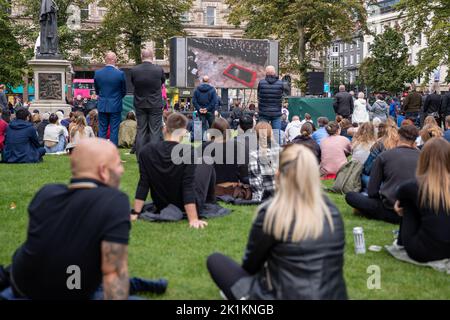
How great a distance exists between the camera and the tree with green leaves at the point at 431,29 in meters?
34.7

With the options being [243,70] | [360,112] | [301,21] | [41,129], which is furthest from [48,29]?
[301,21]

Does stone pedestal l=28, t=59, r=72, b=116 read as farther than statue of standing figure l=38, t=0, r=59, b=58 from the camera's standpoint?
No

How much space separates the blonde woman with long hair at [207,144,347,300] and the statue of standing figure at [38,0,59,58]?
20753 millimetres

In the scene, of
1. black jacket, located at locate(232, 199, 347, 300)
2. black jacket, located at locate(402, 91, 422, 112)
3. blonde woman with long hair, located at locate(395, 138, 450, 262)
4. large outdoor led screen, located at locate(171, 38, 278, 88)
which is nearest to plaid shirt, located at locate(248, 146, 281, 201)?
blonde woman with long hair, located at locate(395, 138, 450, 262)

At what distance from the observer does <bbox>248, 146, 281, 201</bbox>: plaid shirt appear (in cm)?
919

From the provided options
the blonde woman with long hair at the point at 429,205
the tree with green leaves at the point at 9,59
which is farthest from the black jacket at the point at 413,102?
the tree with green leaves at the point at 9,59

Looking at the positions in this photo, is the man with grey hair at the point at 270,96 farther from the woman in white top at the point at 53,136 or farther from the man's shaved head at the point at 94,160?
Result: the man's shaved head at the point at 94,160

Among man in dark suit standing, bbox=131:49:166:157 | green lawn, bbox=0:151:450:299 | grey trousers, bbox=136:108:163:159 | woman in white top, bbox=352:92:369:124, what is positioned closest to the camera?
green lawn, bbox=0:151:450:299

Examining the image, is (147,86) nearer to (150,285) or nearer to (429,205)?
(429,205)

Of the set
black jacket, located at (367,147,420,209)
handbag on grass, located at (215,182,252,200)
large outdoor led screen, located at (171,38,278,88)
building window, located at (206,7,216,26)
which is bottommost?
handbag on grass, located at (215,182,252,200)

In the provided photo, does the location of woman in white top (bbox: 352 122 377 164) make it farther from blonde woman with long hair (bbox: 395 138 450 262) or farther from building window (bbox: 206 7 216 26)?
building window (bbox: 206 7 216 26)

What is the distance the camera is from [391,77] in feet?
231

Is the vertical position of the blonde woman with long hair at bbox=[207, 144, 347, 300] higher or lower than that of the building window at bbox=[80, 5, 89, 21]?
lower
